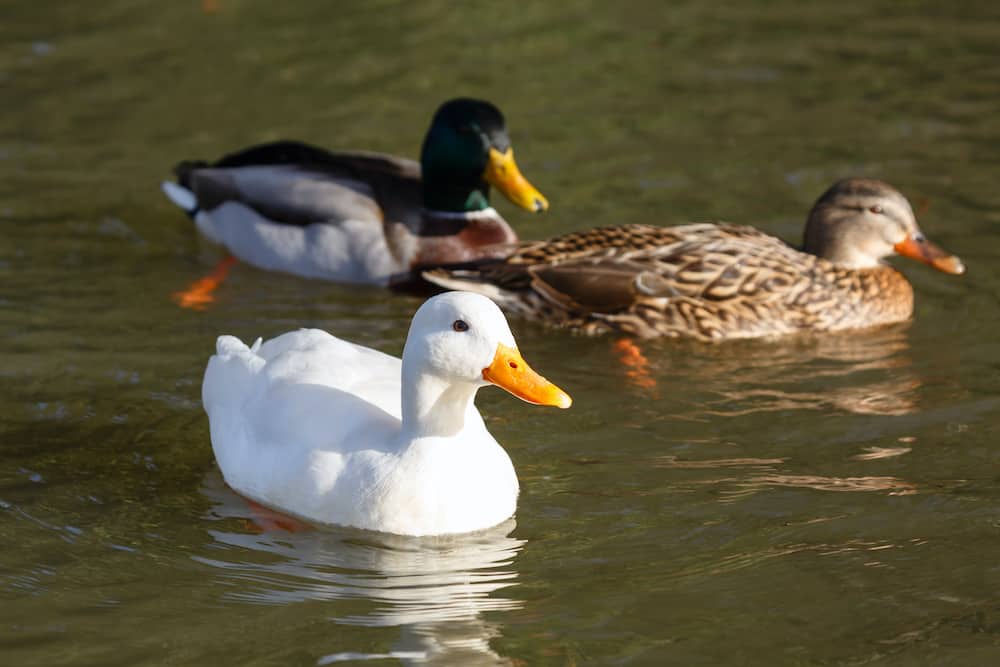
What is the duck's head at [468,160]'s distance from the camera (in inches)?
388

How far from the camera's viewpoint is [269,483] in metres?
6.59

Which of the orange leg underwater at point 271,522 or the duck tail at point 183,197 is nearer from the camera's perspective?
the orange leg underwater at point 271,522

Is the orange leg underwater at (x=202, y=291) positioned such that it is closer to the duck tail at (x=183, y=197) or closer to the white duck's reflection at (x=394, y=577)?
the duck tail at (x=183, y=197)

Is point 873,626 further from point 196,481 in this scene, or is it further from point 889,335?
Answer: point 889,335

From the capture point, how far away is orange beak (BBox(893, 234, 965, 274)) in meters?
9.05

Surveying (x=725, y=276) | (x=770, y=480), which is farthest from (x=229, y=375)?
(x=725, y=276)

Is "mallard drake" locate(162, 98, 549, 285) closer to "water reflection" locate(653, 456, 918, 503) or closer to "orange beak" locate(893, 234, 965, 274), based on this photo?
"orange beak" locate(893, 234, 965, 274)

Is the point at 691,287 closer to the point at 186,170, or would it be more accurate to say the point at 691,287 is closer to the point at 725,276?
the point at 725,276

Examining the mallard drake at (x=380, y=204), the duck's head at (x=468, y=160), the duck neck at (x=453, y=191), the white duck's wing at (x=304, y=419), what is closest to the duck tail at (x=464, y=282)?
the mallard drake at (x=380, y=204)

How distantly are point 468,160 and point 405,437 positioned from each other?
387cm

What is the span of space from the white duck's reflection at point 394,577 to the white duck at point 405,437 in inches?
3.7

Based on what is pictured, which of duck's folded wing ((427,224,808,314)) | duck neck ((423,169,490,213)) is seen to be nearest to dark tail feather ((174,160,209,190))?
duck neck ((423,169,490,213))

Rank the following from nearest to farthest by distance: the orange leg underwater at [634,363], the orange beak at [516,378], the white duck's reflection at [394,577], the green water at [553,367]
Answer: the white duck's reflection at [394,577] < the green water at [553,367] < the orange beak at [516,378] < the orange leg underwater at [634,363]

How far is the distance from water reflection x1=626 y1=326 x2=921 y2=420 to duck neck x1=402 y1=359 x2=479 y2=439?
1781 millimetres
